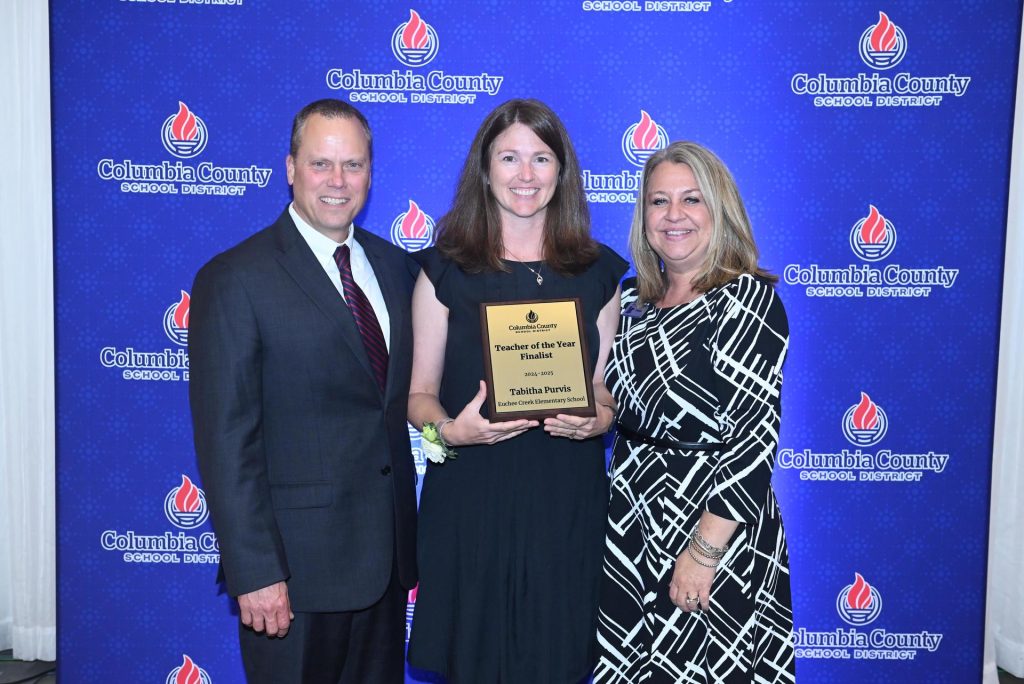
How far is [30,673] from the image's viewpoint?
3.93 meters

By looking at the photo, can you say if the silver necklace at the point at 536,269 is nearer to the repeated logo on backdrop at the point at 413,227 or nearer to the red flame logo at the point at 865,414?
the repeated logo on backdrop at the point at 413,227

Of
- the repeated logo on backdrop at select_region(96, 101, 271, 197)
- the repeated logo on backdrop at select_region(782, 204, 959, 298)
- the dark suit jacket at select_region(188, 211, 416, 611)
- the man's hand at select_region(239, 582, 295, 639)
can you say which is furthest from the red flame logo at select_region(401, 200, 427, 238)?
the man's hand at select_region(239, 582, 295, 639)

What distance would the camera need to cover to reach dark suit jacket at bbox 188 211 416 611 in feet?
6.78

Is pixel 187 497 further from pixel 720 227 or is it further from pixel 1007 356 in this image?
pixel 1007 356

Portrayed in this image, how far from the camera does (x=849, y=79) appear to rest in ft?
11.5

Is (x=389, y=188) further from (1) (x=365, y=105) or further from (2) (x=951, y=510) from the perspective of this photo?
(2) (x=951, y=510)

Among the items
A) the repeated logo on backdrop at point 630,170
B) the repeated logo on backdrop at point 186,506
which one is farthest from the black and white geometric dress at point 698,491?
the repeated logo on backdrop at point 186,506

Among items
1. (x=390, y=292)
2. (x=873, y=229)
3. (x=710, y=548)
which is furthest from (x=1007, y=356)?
(x=390, y=292)

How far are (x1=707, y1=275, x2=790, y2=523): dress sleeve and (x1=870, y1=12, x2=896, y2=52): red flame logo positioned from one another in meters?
2.02

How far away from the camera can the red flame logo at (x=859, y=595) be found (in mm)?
3697

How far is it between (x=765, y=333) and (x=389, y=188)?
6.62 feet

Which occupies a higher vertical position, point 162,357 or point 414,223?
point 414,223

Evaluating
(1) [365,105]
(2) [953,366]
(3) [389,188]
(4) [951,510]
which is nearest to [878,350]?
(2) [953,366]

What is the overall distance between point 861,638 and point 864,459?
898 mm
